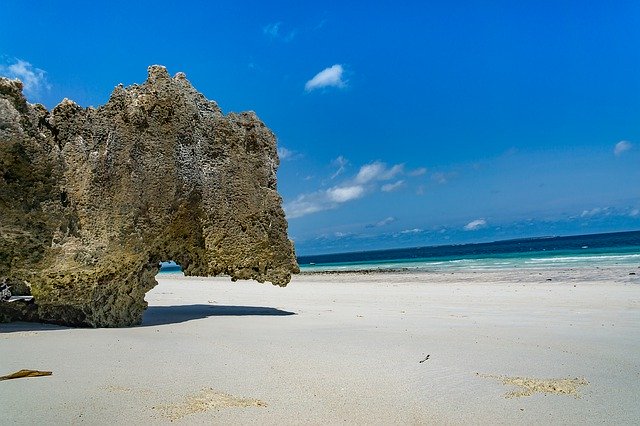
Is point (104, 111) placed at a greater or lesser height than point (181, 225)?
greater

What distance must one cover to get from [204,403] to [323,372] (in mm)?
1392

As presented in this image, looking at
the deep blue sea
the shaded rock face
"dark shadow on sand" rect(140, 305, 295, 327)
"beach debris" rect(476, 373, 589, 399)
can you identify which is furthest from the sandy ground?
the deep blue sea

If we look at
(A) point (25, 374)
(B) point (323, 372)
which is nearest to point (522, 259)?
(B) point (323, 372)

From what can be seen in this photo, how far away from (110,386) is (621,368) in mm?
5122

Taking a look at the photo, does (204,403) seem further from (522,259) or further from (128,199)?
(522,259)

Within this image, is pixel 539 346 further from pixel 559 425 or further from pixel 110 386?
pixel 110 386

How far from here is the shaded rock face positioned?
6891 mm

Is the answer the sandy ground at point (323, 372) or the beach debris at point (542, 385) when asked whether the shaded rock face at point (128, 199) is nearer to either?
the sandy ground at point (323, 372)

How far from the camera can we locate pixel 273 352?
18.6 ft

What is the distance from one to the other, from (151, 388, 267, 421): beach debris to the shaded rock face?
3.87 m

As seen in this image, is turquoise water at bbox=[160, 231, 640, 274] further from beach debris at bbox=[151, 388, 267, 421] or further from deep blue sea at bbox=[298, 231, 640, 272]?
beach debris at bbox=[151, 388, 267, 421]

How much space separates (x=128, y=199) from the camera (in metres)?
7.53

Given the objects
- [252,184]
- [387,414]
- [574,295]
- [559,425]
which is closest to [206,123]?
[252,184]

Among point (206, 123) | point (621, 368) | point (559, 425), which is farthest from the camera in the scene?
point (206, 123)
